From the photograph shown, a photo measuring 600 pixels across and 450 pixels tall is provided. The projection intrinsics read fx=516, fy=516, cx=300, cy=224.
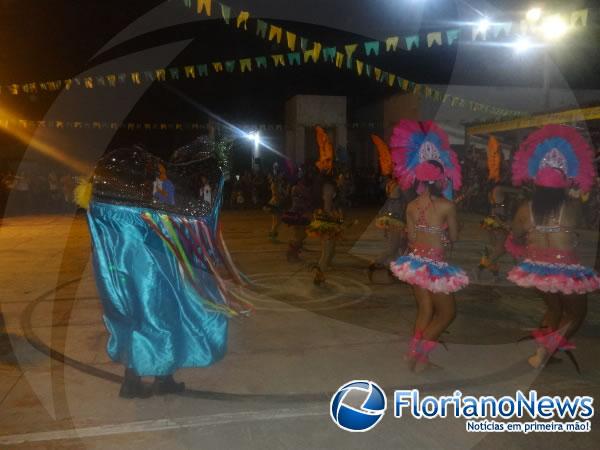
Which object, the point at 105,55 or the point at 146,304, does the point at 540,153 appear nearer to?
the point at 146,304

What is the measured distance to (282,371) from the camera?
441cm

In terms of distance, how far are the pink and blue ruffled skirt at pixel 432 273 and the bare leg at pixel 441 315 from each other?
0.08m

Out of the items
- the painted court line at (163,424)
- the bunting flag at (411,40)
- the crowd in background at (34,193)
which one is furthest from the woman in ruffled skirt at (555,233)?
the crowd in background at (34,193)

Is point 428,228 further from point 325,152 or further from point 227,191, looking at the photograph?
point 227,191

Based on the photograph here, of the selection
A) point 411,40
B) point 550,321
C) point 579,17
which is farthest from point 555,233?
point 411,40

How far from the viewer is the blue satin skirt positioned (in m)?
3.63

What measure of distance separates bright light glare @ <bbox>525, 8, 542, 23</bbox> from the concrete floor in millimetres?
4425

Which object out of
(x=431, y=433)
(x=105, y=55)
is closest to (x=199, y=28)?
(x=105, y=55)

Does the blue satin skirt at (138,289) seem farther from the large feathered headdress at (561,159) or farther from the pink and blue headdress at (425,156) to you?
the large feathered headdress at (561,159)

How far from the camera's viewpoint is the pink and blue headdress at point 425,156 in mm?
4152

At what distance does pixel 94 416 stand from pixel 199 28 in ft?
42.0

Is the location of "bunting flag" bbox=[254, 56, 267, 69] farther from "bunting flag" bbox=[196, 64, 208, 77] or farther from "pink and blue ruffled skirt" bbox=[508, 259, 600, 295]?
"pink and blue ruffled skirt" bbox=[508, 259, 600, 295]

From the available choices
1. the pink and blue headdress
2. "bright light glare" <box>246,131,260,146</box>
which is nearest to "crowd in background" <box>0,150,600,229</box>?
"bright light glare" <box>246,131,260,146</box>

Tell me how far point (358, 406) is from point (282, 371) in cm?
89
